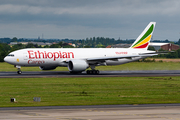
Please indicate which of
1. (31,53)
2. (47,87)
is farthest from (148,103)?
(31,53)

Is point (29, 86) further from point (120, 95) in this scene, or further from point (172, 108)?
point (172, 108)

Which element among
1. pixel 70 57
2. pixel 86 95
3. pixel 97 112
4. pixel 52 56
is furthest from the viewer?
pixel 70 57

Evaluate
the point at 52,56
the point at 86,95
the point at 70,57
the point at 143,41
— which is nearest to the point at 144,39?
the point at 143,41

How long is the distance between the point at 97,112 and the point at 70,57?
3360 centimetres

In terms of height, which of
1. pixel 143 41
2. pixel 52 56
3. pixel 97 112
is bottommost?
pixel 97 112

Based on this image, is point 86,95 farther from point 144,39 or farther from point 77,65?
point 144,39

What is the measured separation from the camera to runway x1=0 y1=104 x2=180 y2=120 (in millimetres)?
18875

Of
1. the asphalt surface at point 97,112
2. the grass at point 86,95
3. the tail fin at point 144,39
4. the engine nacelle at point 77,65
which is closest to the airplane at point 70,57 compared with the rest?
the engine nacelle at point 77,65

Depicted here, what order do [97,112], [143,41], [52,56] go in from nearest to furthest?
1. [97,112]
2. [52,56]
3. [143,41]

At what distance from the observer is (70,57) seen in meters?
53.8

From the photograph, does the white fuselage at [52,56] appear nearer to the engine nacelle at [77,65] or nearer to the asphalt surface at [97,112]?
the engine nacelle at [77,65]

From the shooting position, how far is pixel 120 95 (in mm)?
29375

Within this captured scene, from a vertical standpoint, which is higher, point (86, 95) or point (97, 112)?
point (97, 112)

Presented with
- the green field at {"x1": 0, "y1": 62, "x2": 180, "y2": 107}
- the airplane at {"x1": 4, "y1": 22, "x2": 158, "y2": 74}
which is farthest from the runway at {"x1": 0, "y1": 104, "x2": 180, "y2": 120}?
the airplane at {"x1": 4, "y1": 22, "x2": 158, "y2": 74}
